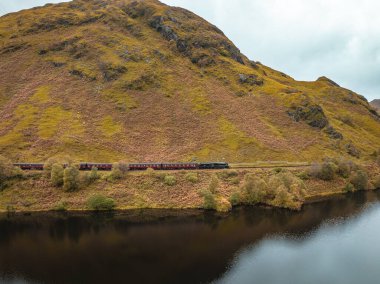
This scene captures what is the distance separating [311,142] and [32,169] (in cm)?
10019

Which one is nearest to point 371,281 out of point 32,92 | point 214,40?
point 32,92

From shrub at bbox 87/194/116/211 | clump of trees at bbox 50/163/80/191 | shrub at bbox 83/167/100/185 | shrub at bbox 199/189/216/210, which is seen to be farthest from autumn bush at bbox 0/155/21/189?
shrub at bbox 199/189/216/210

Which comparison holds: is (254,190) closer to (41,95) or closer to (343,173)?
(343,173)

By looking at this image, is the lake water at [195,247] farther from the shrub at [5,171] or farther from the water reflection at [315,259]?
the shrub at [5,171]

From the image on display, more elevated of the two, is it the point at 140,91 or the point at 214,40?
the point at 214,40

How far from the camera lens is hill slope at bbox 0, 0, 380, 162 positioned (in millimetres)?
118250

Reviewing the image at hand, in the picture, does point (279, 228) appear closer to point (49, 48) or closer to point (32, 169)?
point (32, 169)

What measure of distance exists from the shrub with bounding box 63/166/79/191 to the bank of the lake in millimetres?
1403

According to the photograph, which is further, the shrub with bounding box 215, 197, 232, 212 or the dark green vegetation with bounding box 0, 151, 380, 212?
the dark green vegetation with bounding box 0, 151, 380, 212

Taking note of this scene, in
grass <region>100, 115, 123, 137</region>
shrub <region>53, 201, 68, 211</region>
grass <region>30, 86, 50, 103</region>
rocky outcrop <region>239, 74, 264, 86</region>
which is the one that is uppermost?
rocky outcrop <region>239, 74, 264, 86</region>

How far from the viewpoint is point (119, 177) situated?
90938 millimetres

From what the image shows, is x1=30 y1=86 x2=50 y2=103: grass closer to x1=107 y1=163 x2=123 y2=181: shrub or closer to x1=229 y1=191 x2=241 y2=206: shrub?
x1=107 y1=163 x2=123 y2=181: shrub

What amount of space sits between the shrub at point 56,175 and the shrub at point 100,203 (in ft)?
34.4

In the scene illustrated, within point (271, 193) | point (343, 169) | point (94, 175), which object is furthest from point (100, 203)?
point (343, 169)
